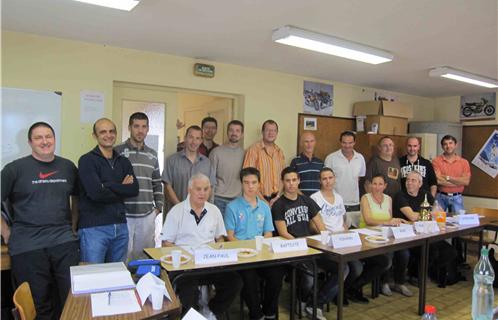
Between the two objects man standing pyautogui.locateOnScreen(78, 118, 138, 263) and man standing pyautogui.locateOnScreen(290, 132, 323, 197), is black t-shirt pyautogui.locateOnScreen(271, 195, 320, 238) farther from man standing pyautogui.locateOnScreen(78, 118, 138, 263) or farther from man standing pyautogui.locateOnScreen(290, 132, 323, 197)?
man standing pyautogui.locateOnScreen(78, 118, 138, 263)

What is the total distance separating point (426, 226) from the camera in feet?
11.1

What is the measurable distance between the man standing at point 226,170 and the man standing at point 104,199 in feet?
3.85

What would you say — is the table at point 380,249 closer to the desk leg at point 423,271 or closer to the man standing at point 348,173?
the desk leg at point 423,271

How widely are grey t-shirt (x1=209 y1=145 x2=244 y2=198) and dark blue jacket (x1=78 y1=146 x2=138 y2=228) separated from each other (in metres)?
1.19

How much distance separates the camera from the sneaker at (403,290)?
12.2 feet

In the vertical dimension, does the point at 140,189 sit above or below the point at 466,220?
above

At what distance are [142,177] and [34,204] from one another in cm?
88

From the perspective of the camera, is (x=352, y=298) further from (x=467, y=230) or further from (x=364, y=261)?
(x=467, y=230)

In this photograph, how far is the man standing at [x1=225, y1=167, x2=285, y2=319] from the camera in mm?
2781

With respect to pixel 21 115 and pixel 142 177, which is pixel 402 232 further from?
pixel 21 115

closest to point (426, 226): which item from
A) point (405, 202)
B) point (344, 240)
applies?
point (405, 202)

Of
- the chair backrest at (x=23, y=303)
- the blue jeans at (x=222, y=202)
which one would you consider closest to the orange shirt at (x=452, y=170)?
the blue jeans at (x=222, y=202)

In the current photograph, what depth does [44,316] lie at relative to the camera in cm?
241

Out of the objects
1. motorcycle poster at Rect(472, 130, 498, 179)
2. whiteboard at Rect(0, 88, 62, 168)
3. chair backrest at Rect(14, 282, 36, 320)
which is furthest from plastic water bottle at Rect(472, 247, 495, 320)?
motorcycle poster at Rect(472, 130, 498, 179)
